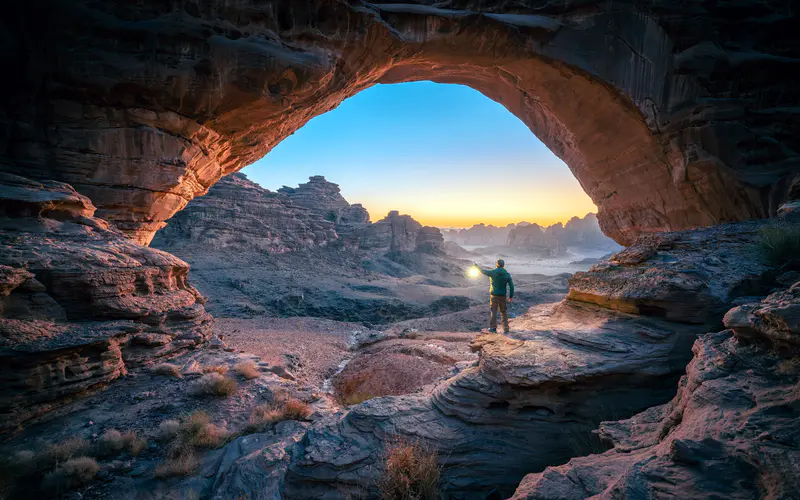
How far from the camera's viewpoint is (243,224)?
34.2m

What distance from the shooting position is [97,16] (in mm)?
6836

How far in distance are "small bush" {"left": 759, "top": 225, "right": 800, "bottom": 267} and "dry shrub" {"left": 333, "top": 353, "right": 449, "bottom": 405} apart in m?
6.47

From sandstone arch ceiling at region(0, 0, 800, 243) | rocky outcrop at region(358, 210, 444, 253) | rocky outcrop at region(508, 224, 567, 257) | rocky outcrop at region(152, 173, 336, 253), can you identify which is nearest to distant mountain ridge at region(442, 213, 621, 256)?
rocky outcrop at region(508, 224, 567, 257)

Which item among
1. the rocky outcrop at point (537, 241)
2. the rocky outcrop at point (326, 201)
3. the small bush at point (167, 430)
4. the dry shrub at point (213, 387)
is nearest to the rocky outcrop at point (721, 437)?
the small bush at point (167, 430)

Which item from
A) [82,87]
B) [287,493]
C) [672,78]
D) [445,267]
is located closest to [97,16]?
[82,87]

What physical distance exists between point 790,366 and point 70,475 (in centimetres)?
774

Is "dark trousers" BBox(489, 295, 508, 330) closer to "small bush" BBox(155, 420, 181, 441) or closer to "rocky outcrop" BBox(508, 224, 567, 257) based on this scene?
"small bush" BBox(155, 420, 181, 441)

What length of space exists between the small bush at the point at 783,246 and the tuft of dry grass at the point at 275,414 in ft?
26.5

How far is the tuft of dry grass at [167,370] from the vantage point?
20.6ft

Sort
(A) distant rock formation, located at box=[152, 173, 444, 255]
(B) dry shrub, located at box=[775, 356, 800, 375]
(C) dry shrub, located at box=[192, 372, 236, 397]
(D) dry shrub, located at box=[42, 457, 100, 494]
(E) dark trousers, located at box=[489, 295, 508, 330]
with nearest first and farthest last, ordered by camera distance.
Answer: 1. (B) dry shrub, located at box=[775, 356, 800, 375]
2. (D) dry shrub, located at box=[42, 457, 100, 494]
3. (C) dry shrub, located at box=[192, 372, 236, 397]
4. (E) dark trousers, located at box=[489, 295, 508, 330]
5. (A) distant rock formation, located at box=[152, 173, 444, 255]

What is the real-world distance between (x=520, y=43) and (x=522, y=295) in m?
17.8

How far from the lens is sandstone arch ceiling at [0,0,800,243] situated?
273 inches

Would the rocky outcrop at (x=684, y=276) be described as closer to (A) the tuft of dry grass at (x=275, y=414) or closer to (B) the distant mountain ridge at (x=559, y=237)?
(A) the tuft of dry grass at (x=275, y=414)

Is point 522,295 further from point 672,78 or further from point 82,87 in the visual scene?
point 82,87
